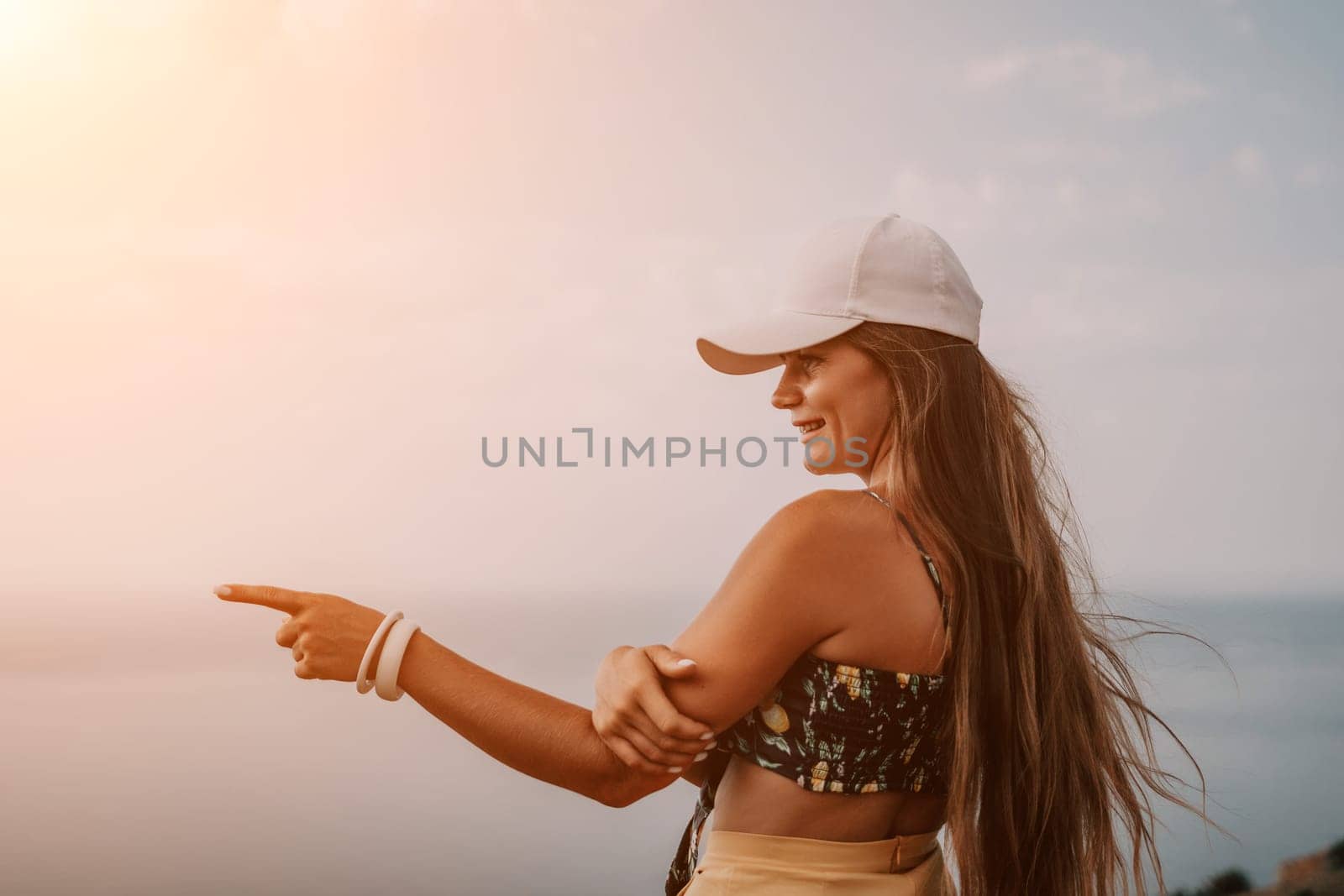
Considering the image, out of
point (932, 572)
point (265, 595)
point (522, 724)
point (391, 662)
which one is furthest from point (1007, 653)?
point (265, 595)

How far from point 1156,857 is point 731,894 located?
55 cm

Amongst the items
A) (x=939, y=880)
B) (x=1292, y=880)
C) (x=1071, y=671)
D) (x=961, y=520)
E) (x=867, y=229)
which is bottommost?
(x=1292, y=880)

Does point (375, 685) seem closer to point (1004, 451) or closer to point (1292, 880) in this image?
point (1004, 451)

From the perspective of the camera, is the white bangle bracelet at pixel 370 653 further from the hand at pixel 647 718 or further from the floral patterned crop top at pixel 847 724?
the floral patterned crop top at pixel 847 724

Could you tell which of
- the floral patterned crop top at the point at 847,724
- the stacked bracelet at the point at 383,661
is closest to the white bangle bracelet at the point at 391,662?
the stacked bracelet at the point at 383,661

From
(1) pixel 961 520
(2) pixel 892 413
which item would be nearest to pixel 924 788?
(1) pixel 961 520

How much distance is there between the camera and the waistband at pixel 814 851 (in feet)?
3.70

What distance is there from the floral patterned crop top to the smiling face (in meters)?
0.09

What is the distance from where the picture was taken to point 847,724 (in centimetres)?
110

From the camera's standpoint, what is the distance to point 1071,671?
4.20 ft

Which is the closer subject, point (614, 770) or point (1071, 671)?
point (614, 770)

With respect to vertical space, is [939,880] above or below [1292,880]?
above

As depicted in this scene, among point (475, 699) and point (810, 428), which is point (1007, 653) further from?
point (475, 699)

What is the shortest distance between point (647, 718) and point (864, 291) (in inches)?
19.8
